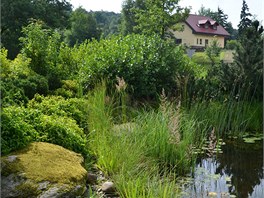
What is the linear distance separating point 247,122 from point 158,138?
2.86 meters

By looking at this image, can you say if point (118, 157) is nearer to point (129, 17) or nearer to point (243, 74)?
point (243, 74)

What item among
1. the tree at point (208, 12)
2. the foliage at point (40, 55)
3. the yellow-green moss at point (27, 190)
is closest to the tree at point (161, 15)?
the foliage at point (40, 55)

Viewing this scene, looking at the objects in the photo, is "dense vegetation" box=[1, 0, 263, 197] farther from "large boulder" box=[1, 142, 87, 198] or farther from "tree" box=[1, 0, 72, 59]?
"tree" box=[1, 0, 72, 59]

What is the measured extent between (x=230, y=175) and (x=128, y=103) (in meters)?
2.77

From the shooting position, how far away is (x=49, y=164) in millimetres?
3314

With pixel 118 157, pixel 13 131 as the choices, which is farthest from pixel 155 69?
pixel 13 131

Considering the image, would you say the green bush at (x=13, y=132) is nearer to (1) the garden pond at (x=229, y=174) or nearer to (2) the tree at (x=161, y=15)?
(1) the garden pond at (x=229, y=174)

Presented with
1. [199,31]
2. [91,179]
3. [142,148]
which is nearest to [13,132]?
[91,179]

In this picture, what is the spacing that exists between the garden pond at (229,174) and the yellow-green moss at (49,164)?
3.68ft

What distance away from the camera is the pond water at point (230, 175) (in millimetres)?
3881

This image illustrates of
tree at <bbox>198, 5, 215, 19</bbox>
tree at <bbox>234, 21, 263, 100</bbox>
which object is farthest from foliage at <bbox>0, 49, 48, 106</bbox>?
tree at <bbox>198, 5, 215, 19</bbox>

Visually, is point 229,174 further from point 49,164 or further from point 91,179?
point 49,164

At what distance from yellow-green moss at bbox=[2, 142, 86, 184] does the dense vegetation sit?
15 cm

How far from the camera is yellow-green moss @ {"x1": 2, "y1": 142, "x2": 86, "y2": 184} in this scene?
3.14 metres
